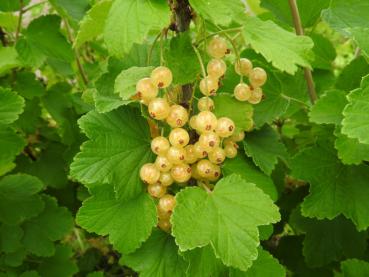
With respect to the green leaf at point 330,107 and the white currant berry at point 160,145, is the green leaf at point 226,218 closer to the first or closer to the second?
the white currant berry at point 160,145

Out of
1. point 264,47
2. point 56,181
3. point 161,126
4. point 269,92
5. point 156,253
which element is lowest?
point 56,181

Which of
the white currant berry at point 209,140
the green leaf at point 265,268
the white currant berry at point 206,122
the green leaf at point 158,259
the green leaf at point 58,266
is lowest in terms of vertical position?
the green leaf at point 58,266

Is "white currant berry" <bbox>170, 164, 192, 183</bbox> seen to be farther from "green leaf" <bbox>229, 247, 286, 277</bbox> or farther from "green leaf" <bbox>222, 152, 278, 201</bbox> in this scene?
"green leaf" <bbox>229, 247, 286, 277</bbox>

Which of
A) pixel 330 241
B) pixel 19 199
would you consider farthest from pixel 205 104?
pixel 19 199

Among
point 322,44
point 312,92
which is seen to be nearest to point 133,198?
point 312,92

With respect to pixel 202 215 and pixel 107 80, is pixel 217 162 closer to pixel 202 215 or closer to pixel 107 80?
pixel 202 215

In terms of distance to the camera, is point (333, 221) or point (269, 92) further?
point (333, 221)

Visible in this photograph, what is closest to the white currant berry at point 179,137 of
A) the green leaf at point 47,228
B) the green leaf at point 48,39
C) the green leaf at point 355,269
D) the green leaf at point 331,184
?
the green leaf at point 331,184
